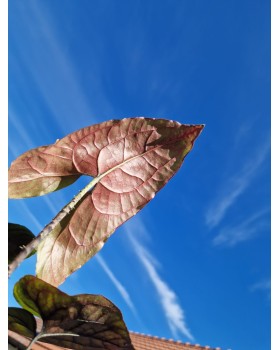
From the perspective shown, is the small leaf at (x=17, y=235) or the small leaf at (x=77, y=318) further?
the small leaf at (x=17, y=235)

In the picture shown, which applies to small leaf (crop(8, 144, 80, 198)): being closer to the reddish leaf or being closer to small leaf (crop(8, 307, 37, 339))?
the reddish leaf

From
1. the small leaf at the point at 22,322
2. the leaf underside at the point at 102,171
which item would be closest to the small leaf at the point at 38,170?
the leaf underside at the point at 102,171

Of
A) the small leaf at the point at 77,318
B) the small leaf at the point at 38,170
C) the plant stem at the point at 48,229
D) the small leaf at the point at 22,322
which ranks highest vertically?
the small leaf at the point at 38,170

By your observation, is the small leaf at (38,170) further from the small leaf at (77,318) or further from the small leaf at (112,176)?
the small leaf at (77,318)
